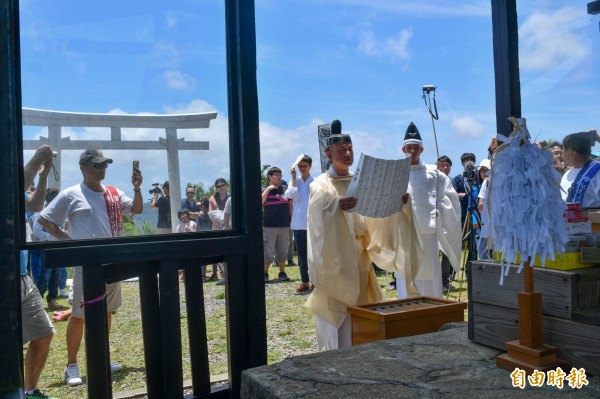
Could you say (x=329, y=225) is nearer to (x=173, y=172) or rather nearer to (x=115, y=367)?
(x=173, y=172)

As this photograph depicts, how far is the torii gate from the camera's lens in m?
2.76

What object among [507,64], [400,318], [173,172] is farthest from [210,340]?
[507,64]

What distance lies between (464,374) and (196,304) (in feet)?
5.42

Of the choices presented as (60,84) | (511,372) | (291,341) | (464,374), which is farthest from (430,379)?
(291,341)

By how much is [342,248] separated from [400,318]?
94 centimetres

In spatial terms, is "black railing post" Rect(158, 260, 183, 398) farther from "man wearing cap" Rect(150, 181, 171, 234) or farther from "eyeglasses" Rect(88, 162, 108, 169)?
"eyeglasses" Rect(88, 162, 108, 169)

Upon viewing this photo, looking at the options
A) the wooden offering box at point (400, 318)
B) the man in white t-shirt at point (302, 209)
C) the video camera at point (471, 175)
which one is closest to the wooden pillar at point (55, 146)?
the wooden offering box at point (400, 318)

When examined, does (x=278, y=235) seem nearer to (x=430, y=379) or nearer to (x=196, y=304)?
(x=196, y=304)

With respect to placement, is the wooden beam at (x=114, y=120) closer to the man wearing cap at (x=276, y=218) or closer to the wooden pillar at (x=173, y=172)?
the wooden pillar at (x=173, y=172)

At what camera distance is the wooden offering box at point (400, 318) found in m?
3.28

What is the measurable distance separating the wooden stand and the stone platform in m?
0.08

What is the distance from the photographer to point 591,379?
6.64 ft

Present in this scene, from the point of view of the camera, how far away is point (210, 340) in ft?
20.2

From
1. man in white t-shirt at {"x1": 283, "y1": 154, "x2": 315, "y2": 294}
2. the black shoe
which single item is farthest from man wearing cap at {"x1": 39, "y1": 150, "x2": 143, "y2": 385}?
the black shoe
